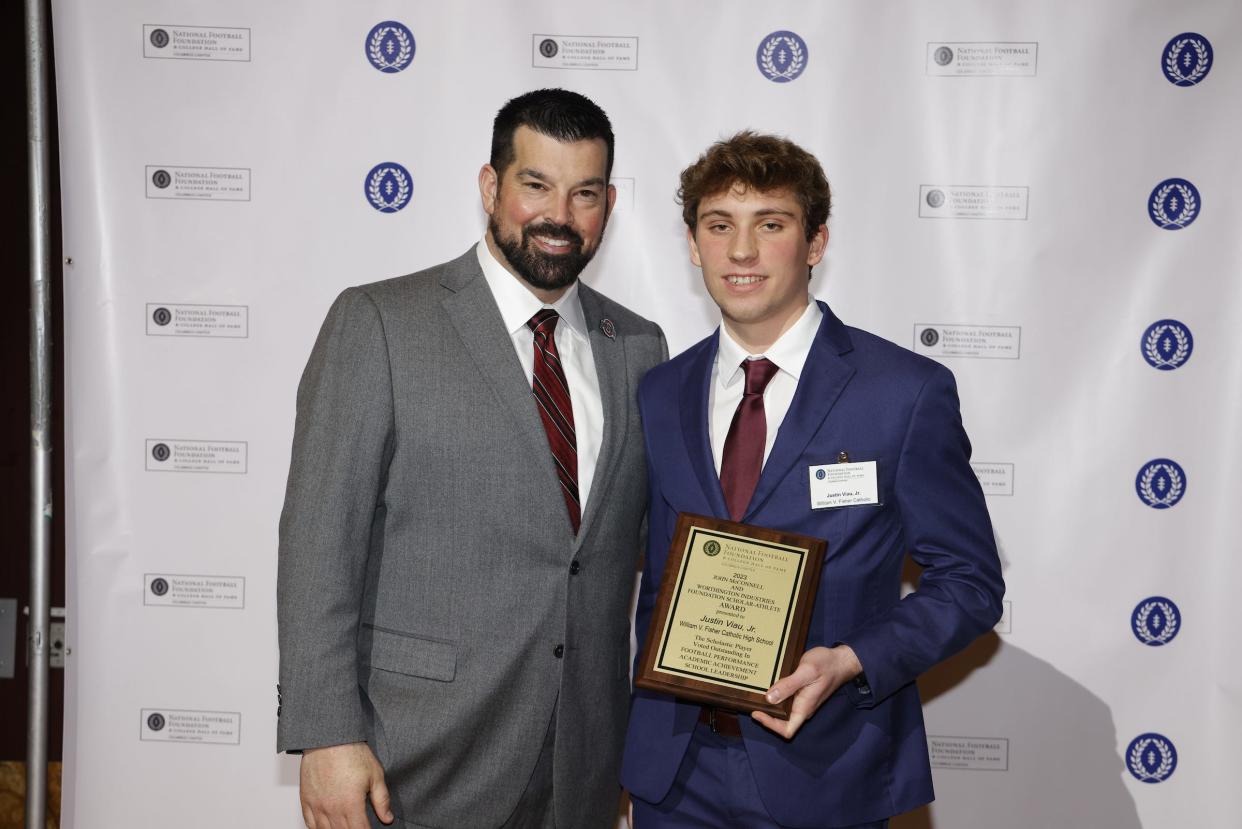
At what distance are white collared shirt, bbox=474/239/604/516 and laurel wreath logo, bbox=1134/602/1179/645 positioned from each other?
205cm

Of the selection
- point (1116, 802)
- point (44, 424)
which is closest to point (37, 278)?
point (44, 424)

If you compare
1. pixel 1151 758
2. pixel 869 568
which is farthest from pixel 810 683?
pixel 1151 758

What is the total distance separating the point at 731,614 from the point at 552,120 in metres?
1.25

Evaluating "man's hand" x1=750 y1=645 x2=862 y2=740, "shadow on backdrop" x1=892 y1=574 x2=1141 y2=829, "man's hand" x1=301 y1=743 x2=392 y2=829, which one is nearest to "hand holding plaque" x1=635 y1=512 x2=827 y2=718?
"man's hand" x1=750 y1=645 x2=862 y2=740

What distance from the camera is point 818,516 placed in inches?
85.5

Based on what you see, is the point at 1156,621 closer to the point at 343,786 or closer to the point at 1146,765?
the point at 1146,765

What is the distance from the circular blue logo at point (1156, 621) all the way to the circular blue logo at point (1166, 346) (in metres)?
0.77

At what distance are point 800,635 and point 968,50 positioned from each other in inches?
86.3

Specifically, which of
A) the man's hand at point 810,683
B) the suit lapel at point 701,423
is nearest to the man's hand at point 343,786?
the man's hand at point 810,683

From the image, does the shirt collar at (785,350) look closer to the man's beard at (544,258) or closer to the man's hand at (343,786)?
the man's beard at (544,258)

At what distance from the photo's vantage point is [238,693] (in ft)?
11.2

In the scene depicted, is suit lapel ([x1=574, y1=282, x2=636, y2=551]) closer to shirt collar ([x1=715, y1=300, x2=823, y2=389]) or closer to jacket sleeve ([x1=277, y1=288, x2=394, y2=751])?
shirt collar ([x1=715, y1=300, x2=823, y2=389])

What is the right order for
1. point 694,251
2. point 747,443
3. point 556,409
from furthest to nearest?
1. point 694,251
2. point 556,409
3. point 747,443

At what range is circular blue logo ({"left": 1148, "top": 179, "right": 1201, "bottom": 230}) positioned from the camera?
3.23 meters
